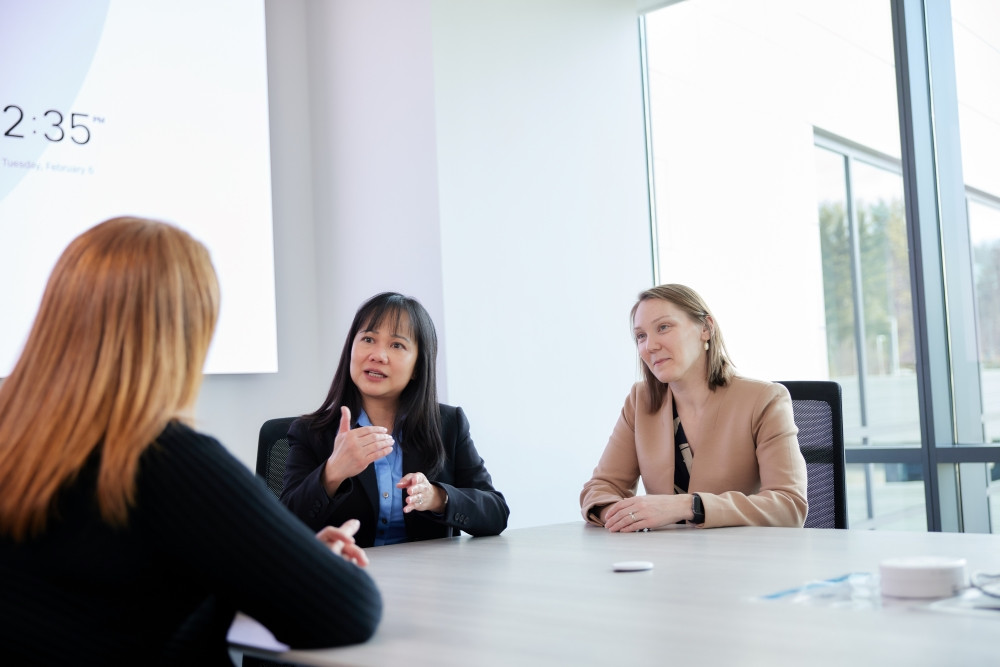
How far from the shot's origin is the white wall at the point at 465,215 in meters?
3.61

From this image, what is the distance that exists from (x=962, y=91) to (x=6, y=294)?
340 centimetres

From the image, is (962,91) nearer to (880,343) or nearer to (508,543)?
(880,343)

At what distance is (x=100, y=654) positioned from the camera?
1.13m

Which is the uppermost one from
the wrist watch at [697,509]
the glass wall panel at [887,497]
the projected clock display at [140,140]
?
the projected clock display at [140,140]

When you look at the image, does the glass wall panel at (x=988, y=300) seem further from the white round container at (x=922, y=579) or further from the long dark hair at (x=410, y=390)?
the white round container at (x=922, y=579)

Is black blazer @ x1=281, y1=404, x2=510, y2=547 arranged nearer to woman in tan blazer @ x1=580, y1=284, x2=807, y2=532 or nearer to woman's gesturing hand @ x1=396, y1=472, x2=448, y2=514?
woman's gesturing hand @ x1=396, y1=472, x2=448, y2=514

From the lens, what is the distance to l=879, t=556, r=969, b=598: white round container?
4.57 feet

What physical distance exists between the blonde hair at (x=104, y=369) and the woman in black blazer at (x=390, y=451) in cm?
96

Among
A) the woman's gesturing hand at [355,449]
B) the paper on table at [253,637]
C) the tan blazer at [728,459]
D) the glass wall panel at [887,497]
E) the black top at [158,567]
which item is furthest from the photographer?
the glass wall panel at [887,497]

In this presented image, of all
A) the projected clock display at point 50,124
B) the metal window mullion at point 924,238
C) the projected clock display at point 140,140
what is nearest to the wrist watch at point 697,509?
the projected clock display at point 140,140

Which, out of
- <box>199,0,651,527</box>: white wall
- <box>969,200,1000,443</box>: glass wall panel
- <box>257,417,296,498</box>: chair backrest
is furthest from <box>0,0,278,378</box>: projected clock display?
<box>969,200,1000,443</box>: glass wall panel

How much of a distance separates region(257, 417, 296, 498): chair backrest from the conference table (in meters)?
0.54

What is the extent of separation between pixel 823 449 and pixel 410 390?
113 cm

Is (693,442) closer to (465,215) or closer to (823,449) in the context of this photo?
(823,449)
